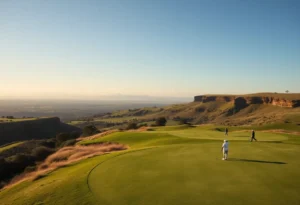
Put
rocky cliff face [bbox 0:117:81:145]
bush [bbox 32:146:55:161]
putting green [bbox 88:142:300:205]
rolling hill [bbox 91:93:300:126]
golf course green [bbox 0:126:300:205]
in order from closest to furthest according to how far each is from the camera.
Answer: putting green [bbox 88:142:300:205] → golf course green [bbox 0:126:300:205] → bush [bbox 32:146:55:161] → rocky cliff face [bbox 0:117:81:145] → rolling hill [bbox 91:93:300:126]

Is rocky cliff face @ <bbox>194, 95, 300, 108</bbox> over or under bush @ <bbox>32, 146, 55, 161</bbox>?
over

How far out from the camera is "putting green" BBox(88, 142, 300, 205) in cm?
1109

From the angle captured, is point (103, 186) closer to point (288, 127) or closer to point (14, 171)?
point (14, 171)

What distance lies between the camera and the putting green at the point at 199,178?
11094 millimetres

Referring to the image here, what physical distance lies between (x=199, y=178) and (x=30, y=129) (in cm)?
11085

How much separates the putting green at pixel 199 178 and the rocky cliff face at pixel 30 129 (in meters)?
89.9

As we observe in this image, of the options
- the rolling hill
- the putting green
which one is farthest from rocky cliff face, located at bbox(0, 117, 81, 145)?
the putting green

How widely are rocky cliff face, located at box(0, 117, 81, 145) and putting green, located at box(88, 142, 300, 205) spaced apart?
295 ft

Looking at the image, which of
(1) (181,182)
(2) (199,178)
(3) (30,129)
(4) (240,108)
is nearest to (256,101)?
(4) (240,108)

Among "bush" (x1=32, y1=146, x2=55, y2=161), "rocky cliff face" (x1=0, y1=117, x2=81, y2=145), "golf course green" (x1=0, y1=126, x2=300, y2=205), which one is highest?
"golf course green" (x1=0, y1=126, x2=300, y2=205)

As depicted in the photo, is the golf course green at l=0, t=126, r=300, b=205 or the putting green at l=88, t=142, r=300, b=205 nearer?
the putting green at l=88, t=142, r=300, b=205

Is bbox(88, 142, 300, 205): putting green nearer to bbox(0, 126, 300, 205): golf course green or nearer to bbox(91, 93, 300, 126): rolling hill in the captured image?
bbox(0, 126, 300, 205): golf course green

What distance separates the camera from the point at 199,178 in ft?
44.3

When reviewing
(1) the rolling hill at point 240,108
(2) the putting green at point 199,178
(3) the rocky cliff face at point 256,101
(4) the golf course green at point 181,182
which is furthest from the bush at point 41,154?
(3) the rocky cliff face at point 256,101
